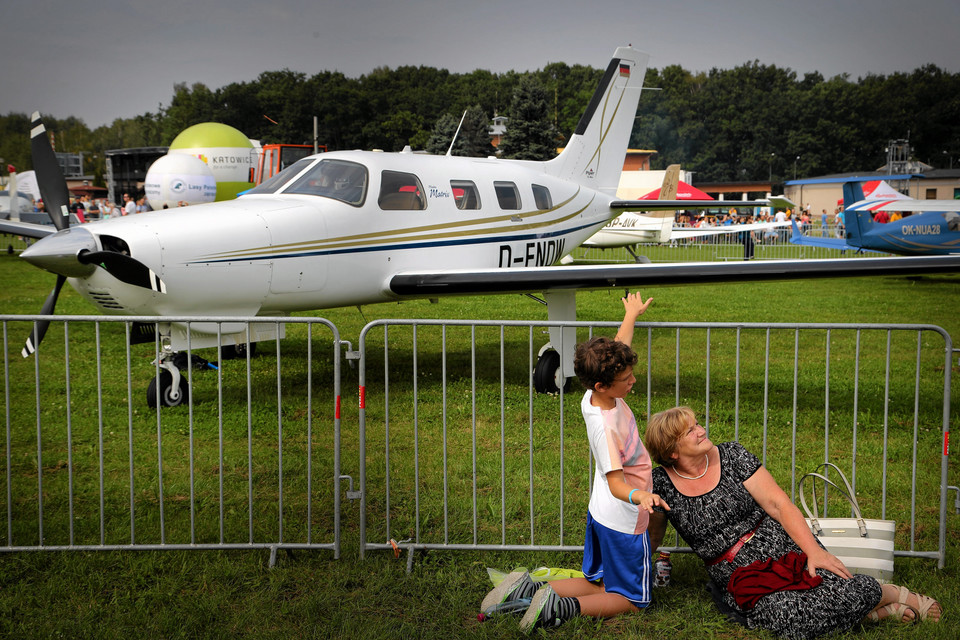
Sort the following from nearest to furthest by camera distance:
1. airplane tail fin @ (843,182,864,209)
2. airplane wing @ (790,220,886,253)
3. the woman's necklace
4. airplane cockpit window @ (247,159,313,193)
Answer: the woman's necklace → airplane cockpit window @ (247,159,313,193) → airplane tail fin @ (843,182,864,209) → airplane wing @ (790,220,886,253)

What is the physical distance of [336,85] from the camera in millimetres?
101938

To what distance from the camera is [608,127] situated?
12680 mm

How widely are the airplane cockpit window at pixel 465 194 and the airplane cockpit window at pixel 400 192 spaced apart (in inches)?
21.5

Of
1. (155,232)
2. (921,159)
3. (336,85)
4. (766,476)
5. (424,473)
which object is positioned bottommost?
(424,473)

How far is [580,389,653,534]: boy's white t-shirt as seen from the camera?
3.51 metres

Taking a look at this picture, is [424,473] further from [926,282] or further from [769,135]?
[769,135]

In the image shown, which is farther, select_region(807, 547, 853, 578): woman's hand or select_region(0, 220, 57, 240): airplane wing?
select_region(0, 220, 57, 240): airplane wing

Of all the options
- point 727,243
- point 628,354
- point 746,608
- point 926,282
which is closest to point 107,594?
point 628,354

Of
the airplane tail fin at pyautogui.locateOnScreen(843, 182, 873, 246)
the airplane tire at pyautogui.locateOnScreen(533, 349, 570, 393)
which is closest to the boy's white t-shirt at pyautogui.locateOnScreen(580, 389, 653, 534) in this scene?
the airplane tire at pyautogui.locateOnScreen(533, 349, 570, 393)

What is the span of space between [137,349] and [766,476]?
9506mm

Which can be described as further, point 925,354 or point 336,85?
point 336,85

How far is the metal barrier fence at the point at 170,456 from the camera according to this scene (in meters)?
4.23

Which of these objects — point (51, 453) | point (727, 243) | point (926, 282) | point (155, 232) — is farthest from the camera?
point (727, 243)

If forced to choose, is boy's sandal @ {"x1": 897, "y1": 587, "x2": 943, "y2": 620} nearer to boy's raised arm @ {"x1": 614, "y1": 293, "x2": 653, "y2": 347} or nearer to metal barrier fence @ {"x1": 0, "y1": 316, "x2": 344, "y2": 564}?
boy's raised arm @ {"x1": 614, "y1": 293, "x2": 653, "y2": 347}
